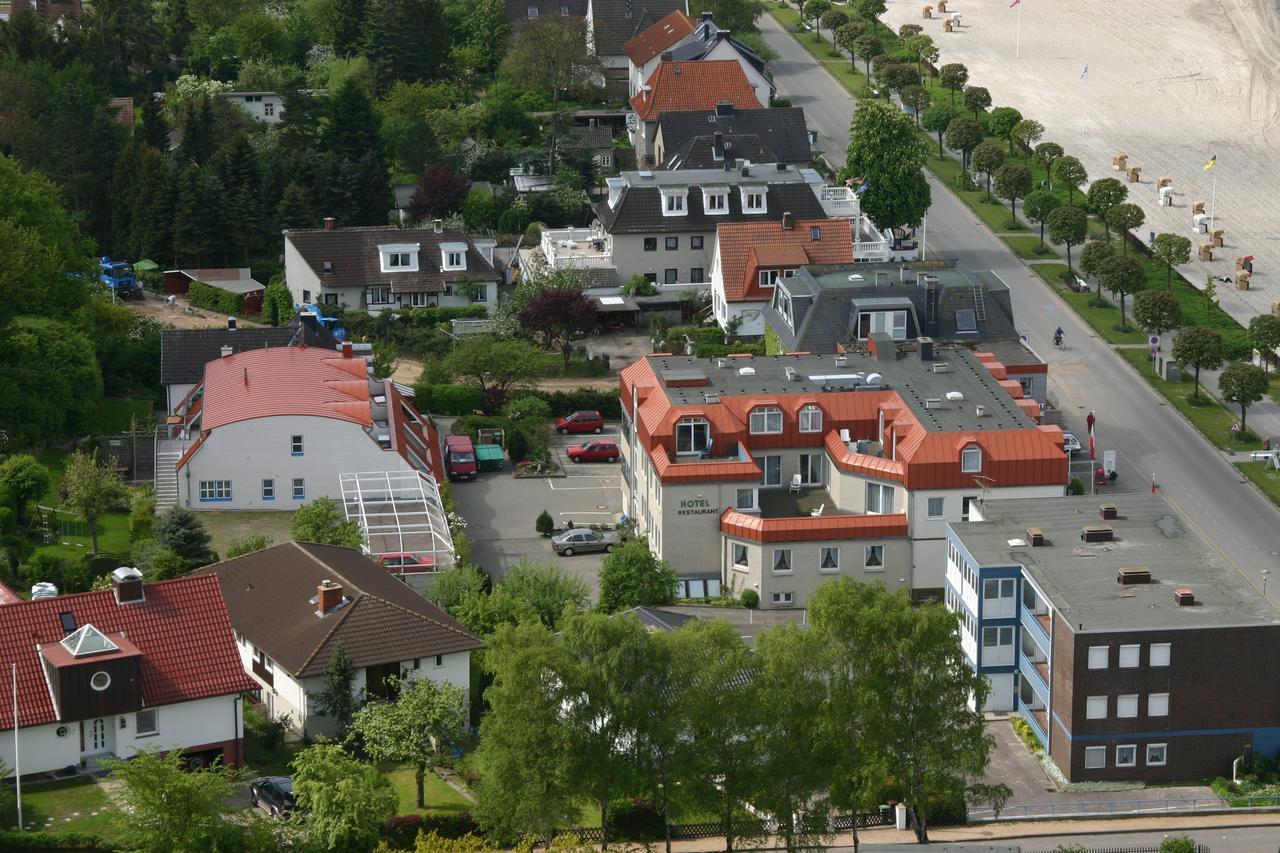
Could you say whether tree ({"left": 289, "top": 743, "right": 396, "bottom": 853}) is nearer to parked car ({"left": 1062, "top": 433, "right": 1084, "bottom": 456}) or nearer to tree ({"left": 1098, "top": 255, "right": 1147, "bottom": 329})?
parked car ({"left": 1062, "top": 433, "right": 1084, "bottom": 456})

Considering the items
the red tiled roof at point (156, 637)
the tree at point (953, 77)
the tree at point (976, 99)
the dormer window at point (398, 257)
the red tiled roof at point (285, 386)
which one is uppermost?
the tree at point (953, 77)

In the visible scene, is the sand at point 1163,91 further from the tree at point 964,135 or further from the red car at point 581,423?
the red car at point 581,423

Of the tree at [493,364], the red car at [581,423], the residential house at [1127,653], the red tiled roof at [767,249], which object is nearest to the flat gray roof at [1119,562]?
the residential house at [1127,653]

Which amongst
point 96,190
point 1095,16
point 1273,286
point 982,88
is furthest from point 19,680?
point 1095,16

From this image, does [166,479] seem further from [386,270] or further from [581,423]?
[386,270]

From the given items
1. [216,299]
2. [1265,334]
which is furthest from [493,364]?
[1265,334]

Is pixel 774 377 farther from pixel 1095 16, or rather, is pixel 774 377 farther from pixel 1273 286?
pixel 1095 16
